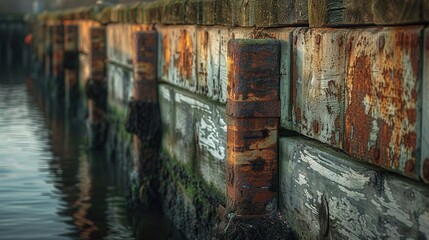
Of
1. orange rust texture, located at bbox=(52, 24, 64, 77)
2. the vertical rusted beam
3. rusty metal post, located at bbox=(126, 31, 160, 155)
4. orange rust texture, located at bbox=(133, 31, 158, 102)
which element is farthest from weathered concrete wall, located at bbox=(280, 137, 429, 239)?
the vertical rusted beam

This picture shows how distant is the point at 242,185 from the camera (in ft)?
18.7

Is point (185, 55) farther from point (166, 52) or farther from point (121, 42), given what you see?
point (121, 42)

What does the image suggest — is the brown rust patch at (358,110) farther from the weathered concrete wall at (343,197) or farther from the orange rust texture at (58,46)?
the orange rust texture at (58,46)

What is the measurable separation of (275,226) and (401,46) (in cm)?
183

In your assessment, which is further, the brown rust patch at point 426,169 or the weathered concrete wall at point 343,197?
the weathered concrete wall at point 343,197

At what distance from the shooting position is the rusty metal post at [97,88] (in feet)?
51.4

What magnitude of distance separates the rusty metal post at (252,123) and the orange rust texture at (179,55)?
295 centimetres

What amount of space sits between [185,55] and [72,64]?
1330cm

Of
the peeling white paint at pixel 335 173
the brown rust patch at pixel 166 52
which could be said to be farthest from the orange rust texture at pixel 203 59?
the peeling white paint at pixel 335 173

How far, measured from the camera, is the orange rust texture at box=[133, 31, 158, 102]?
10.4 m

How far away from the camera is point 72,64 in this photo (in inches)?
873

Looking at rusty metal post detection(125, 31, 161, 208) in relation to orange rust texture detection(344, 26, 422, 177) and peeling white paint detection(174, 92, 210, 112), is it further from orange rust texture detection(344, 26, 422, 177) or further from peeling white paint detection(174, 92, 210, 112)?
orange rust texture detection(344, 26, 422, 177)

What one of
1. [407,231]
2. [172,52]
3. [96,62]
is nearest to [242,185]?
[407,231]

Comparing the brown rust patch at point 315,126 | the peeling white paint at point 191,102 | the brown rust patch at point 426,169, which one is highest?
the brown rust patch at point 426,169
